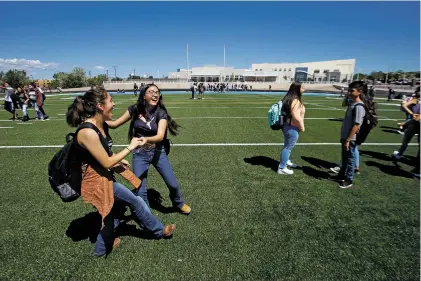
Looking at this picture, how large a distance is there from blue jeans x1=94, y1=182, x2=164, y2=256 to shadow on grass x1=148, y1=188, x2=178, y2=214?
89 centimetres

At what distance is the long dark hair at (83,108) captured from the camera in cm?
243

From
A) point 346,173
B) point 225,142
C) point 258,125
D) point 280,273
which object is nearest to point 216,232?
point 280,273

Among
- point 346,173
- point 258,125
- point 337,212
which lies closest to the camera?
point 337,212

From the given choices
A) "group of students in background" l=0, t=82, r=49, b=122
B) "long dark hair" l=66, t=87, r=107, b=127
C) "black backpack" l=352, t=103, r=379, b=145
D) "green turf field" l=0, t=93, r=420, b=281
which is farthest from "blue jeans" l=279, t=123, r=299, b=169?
"group of students in background" l=0, t=82, r=49, b=122

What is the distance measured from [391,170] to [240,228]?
13.7 feet

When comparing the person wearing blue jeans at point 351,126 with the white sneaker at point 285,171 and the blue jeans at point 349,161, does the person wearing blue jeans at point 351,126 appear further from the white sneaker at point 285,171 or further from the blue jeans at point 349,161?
the white sneaker at point 285,171

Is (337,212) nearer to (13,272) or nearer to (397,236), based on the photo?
(397,236)

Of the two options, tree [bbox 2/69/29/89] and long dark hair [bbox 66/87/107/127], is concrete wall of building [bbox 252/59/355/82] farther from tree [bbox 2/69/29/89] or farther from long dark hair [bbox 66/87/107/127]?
long dark hair [bbox 66/87/107/127]

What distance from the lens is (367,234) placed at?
329cm

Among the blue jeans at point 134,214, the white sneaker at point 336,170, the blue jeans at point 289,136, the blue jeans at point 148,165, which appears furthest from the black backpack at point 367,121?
the blue jeans at point 134,214

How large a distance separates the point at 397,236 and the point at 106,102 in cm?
395

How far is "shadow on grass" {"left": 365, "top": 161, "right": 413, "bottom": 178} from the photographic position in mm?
5254

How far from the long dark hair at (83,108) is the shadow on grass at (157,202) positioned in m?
1.98

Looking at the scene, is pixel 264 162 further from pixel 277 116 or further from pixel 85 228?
pixel 85 228
